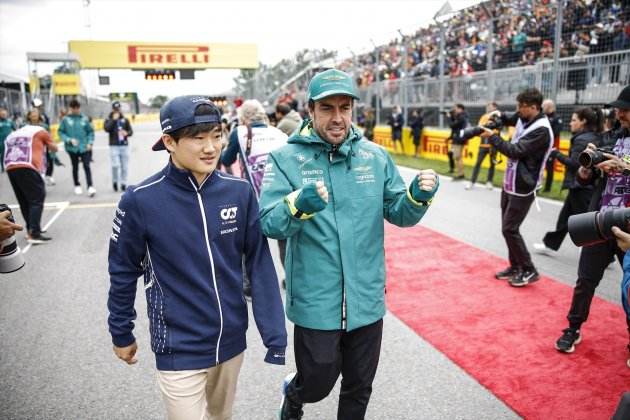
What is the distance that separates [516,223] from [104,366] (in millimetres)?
3944

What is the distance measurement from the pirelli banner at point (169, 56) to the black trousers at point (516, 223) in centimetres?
3571

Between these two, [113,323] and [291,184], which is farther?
[291,184]

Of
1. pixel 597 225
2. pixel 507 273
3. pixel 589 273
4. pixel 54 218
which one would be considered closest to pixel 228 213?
pixel 597 225

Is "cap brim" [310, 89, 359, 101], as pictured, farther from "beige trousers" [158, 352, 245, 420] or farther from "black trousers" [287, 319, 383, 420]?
"beige trousers" [158, 352, 245, 420]

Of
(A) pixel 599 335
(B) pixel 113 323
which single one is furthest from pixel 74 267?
(A) pixel 599 335

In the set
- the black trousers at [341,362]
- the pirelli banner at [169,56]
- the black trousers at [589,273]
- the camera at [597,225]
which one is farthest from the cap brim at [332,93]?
the pirelli banner at [169,56]

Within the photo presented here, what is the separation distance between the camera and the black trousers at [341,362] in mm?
2172

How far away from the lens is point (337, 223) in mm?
2148

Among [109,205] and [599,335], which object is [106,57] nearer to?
[109,205]

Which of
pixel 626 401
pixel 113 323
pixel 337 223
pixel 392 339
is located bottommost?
pixel 392 339

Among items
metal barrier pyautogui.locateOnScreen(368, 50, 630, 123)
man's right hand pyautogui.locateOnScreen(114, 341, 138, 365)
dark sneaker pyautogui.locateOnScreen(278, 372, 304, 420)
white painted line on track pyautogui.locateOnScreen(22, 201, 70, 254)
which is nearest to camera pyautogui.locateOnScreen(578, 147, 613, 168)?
dark sneaker pyautogui.locateOnScreen(278, 372, 304, 420)

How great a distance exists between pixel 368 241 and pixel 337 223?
0.19 meters

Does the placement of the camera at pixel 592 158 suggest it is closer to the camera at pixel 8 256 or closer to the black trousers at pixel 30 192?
the camera at pixel 8 256

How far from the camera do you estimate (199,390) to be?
1939 mm
